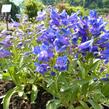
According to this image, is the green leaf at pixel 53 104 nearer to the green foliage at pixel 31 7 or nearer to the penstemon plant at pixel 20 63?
the penstemon plant at pixel 20 63

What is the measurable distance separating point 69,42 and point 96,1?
68847 mm

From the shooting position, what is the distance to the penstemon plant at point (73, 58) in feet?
8.73

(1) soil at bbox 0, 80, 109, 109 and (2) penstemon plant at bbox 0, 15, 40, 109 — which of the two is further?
(1) soil at bbox 0, 80, 109, 109

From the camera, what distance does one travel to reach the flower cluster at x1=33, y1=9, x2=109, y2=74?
8.64 feet

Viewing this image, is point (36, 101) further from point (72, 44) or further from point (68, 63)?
point (72, 44)

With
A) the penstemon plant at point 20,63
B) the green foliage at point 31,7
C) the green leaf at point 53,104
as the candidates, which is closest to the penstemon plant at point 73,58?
the green leaf at point 53,104

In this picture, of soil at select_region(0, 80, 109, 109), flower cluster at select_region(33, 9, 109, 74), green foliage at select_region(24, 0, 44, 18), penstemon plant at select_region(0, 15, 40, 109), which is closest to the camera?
flower cluster at select_region(33, 9, 109, 74)

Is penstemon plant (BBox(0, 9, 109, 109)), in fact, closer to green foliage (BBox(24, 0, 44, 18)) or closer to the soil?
the soil

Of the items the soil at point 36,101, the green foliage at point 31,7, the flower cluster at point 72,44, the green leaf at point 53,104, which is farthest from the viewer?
the green foliage at point 31,7

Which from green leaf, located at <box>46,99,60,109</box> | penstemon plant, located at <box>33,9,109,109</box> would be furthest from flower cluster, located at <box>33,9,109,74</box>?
green leaf, located at <box>46,99,60,109</box>

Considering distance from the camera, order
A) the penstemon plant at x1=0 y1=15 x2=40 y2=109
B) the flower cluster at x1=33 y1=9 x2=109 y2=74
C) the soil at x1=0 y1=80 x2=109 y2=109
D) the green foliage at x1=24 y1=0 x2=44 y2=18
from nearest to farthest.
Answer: the flower cluster at x1=33 y1=9 x2=109 y2=74
the penstemon plant at x1=0 y1=15 x2=40 y2=109
the soil at x1=0 y1=80 x2=109 y2=109
the green foliage at x1=24 y1=0 x2=44 y2=18

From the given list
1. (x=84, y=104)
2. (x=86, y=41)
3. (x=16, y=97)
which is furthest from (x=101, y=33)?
(x=16, y=97)

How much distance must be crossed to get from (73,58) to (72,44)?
0.46 feet

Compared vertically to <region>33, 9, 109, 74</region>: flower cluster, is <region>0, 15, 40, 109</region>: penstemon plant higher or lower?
lower
